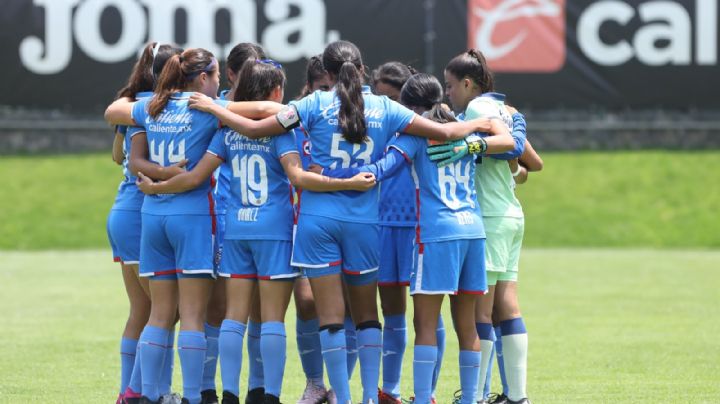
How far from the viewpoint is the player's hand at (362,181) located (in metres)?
6.06

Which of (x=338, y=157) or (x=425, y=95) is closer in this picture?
(x=338, y=157)

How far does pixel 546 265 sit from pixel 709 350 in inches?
247

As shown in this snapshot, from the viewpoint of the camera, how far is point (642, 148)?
68.2 feet

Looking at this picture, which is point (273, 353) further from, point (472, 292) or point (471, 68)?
point (471, 68)

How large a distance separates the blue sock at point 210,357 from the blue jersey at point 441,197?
148cm

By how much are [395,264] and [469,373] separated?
0.84 metres

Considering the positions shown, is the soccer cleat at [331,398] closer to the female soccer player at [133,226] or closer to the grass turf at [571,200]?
the female soccer player at [133,226]

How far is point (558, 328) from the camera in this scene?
10.4m

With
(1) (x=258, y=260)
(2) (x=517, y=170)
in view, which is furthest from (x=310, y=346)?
(2) (x=517, y=170)

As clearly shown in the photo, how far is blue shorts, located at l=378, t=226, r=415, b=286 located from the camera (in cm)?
673

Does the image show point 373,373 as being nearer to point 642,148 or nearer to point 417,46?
point 417,46

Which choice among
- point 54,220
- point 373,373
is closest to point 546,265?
point 54,220

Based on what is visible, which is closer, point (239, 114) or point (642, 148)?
point (239, 114)

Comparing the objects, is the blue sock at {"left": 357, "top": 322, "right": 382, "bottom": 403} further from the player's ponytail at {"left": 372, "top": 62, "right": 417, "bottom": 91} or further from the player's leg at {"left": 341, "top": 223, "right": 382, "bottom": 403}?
the player's ponytail at {"left": 372, "top": 62, "right": 417, "bottom": 91}
